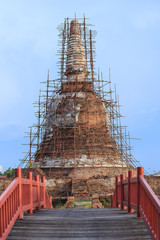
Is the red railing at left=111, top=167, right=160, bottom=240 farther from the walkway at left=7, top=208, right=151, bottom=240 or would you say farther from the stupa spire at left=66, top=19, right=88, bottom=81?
the stupa spire at left=66, top=19, right=88, bottom=81

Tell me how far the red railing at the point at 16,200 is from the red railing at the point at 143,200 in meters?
2.45

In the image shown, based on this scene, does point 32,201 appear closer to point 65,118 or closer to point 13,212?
point 13,212

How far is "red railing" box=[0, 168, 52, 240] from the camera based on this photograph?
19.4 feet

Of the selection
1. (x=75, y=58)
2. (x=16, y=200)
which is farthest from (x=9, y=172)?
(x=16, y=200)

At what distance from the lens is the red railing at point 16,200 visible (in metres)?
5.92

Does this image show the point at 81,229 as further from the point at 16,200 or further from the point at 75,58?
the point at 75,58

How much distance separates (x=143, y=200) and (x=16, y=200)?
2.62 metres

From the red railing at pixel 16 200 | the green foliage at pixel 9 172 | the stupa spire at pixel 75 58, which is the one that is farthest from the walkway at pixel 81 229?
the green foliage at pixel 9 172

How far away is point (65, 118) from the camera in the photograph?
30016 mm

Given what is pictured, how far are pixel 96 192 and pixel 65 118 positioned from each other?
783cm

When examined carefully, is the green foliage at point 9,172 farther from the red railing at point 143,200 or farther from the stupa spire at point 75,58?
the red railing at point 143,200

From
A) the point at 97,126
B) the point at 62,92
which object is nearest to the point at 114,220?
the point at 97,126

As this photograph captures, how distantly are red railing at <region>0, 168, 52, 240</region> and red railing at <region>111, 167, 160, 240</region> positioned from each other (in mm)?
2449

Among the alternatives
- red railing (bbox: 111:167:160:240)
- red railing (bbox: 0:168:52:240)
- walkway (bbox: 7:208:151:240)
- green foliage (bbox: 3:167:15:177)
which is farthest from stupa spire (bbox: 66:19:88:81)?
walkway (bbox: 7:208:151:240)
